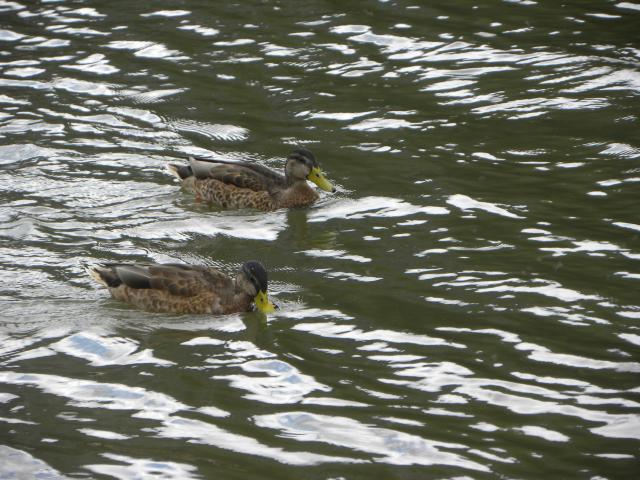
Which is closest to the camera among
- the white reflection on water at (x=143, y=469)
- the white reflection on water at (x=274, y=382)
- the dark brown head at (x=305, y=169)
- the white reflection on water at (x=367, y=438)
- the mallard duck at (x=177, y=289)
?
the white reflection on water at (x=143, y=469)

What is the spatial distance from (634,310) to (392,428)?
272cm

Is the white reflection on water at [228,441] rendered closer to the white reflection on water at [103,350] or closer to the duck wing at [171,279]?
the white reflection on water at [103,350]

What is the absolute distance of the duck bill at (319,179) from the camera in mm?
12906

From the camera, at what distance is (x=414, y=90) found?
51.3ft

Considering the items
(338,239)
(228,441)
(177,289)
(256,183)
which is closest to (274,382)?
(228,441)

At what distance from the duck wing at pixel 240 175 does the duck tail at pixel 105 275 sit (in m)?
2.61

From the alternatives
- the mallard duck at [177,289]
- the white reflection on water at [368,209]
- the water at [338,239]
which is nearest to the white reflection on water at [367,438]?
the water at [338,239]

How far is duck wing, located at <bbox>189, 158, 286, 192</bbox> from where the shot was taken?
1297 cm

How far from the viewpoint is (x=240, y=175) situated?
42.5 feet

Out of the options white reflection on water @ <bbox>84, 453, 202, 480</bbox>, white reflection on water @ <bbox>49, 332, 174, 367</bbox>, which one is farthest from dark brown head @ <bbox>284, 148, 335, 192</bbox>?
white reflection on water @ <bbox>84, 453, 202, 480</bbox>

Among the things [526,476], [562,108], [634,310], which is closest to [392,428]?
[526,476]

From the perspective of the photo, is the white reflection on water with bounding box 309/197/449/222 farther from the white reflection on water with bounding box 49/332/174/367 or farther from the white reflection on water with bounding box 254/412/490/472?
the white reflection on water with bounding box 254/412/490/472

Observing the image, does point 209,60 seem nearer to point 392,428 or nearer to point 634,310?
point 634,310

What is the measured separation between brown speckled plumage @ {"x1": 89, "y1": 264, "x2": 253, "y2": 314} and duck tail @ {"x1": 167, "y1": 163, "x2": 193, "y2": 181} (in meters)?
2.86
